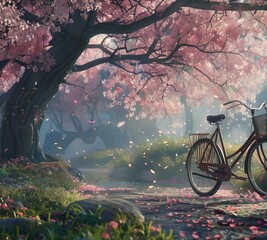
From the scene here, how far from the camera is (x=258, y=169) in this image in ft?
35.2

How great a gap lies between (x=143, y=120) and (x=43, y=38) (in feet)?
88.0

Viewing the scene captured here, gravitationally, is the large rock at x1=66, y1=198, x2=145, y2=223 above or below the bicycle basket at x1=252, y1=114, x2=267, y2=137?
below

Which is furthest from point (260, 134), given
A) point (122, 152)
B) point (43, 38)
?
point (122, 152)

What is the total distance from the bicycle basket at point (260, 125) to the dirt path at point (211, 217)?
3.73ft

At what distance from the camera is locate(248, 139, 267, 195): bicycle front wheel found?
25.9 ft

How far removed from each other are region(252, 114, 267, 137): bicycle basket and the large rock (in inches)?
112

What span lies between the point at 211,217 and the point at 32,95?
855 cm

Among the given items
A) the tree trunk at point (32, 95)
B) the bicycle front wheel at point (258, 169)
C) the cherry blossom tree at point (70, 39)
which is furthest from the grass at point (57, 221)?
the cherry blossom tree at point (70, 39)

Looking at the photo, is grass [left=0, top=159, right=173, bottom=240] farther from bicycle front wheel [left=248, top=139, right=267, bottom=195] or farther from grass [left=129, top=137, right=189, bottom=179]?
grass [left=129, top=137, right=189, bottom=179]

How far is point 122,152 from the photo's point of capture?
98.4ft

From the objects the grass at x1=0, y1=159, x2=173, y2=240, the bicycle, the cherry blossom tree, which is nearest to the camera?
the grass at x1=0, y1=159, x2=173, y2=240

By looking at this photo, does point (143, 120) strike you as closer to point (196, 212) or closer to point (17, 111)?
point (17, 111)

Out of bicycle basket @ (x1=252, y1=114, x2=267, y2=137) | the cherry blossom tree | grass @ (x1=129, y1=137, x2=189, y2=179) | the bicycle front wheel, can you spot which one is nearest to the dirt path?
the bicycle front wheel

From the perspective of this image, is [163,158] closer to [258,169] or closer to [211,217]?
[258,169]
